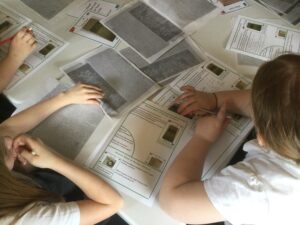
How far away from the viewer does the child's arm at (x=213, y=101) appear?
31.7 inches

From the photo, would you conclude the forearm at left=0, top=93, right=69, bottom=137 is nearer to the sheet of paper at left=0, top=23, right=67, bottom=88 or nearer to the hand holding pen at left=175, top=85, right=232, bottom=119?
the sheet of paper at left=0, top=23, right=67, bottom=88

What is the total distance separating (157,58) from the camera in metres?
0.93

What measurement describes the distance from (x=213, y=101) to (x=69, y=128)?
34cm

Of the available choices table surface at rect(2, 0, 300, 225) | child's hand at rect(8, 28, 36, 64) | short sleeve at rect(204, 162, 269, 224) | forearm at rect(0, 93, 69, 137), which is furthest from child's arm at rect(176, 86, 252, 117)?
child's hand at rect(8, 28, 36, 64)

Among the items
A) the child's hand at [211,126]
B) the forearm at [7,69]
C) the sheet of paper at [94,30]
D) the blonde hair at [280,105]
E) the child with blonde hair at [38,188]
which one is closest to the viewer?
the blonde hair at [280,105]

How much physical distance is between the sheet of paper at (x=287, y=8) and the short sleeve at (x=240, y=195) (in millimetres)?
586

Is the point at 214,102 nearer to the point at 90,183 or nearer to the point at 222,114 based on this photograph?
the point at 222,114

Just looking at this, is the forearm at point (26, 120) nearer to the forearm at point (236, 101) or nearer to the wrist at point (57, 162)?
A: the wrist at point (57, 162)

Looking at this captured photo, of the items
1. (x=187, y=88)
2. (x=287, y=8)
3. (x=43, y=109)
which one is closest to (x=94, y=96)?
(x=43, y=109)

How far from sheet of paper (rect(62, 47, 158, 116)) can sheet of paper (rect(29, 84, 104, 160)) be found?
43mm

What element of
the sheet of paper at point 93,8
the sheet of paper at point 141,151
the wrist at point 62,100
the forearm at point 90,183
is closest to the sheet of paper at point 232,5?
the sheet of paper at point 93,8

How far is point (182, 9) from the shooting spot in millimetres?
1031

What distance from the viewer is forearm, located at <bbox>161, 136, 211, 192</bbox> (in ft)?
2.25

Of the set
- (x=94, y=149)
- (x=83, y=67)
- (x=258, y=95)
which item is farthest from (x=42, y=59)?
(x=258, y=95)
